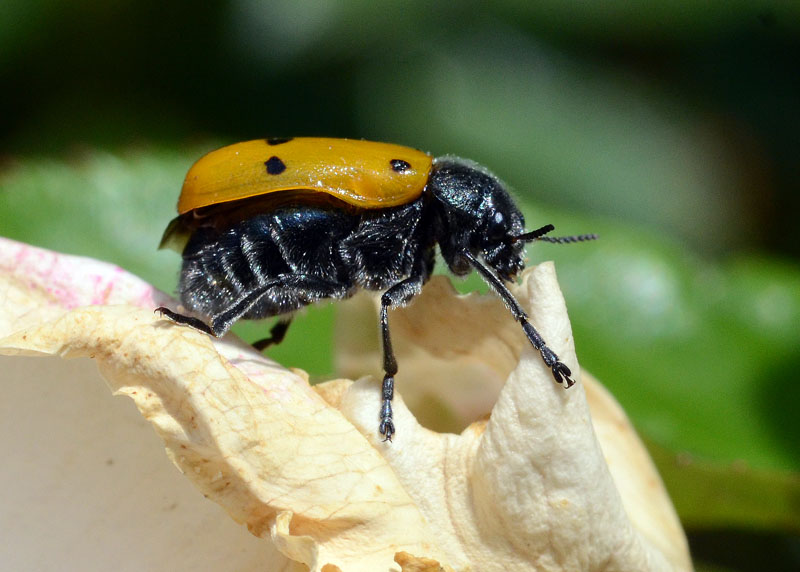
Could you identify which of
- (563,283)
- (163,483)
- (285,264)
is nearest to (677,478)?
(563,283)

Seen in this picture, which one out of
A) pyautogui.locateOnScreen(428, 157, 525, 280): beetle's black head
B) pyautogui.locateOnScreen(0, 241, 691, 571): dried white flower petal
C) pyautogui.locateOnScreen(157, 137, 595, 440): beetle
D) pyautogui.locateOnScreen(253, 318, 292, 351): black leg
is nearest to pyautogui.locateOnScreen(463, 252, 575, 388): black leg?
pyautogui.locateOnScreen(0, 241, 691, 571): dried white flower petal

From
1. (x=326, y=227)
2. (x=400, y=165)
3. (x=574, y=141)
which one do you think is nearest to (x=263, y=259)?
(x=326, y=227)

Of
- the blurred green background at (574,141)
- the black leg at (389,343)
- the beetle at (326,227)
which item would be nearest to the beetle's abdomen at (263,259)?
the beetle at (326,227)

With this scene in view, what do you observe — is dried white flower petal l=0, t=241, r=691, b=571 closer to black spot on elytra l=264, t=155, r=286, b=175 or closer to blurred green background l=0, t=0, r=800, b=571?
black spot on elytra l=264, t=155, r=286, b=175

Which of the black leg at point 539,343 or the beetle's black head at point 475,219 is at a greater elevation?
the beetle's black head at point 475,219

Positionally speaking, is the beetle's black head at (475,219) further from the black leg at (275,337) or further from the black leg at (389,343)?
the black leg at (275,337)

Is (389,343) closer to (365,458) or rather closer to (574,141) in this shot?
(365,458)
